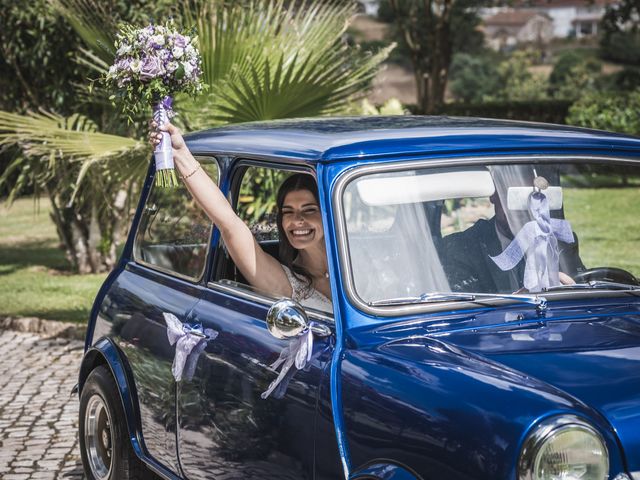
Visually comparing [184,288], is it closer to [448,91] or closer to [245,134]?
[245,134]

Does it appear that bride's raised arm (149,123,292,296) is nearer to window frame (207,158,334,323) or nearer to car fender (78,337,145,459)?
window frame (207,158,334,323)

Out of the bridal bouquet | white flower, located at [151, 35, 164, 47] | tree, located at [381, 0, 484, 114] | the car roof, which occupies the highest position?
tree, located at [381, 0, 484, 114]

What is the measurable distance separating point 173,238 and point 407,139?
213cm

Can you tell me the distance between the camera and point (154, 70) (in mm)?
4367

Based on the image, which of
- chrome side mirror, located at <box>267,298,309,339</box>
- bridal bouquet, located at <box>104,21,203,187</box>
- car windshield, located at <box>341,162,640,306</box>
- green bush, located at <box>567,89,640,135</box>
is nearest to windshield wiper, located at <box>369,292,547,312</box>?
car windshield, located at <box>341,162,640,306</box>

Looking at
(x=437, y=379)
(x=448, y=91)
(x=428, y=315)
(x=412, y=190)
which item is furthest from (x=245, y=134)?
(x=448, y=91)

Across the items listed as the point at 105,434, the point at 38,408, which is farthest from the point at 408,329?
the point at 38,408

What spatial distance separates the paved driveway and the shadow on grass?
16.3 feet

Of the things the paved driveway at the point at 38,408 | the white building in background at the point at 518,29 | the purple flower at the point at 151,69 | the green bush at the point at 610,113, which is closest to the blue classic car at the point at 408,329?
the purple flower at the point at 151,69

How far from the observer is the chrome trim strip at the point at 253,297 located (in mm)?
3667

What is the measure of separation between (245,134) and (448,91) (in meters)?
77.9

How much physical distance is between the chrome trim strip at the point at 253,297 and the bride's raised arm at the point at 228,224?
3.4 inches

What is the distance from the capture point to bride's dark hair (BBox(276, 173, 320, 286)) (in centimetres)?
424

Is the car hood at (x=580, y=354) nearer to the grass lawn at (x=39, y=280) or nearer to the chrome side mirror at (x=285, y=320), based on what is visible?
the chrome side mirror at (x=285, y=320)
